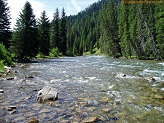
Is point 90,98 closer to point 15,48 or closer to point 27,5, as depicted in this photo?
point 15,48

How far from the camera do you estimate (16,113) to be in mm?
7941

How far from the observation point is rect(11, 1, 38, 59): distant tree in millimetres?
40216

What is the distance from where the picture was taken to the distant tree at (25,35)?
40.2 m

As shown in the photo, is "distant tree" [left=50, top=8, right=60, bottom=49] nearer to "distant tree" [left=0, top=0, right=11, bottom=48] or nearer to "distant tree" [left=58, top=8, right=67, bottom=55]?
→ "distant tree" [left=58, top=8, right=67, bottom=55]

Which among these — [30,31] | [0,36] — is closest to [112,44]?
[30,31]

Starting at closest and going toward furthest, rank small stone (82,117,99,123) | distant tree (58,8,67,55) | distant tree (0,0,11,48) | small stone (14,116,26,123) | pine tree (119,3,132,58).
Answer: small stone (14,116,26,123) < small stone (82,117,99,123) < distant tree (0,0,11,48) < pine tree (119,3,132,58) < distant tree (58,8,67,55)

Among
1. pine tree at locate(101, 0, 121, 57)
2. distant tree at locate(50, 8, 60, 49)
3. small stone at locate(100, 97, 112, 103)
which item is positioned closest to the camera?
small stone at locate(100, 97, 112, 103)

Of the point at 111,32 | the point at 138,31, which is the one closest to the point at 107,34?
the point at 111,32

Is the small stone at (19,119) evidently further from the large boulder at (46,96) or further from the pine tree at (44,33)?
the pine tree at (44,33)

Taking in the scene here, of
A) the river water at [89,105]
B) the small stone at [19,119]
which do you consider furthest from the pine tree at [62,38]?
the small stone at [19,119]

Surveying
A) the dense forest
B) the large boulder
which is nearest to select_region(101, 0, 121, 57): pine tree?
the dense forest

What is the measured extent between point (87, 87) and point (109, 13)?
62.8 metres

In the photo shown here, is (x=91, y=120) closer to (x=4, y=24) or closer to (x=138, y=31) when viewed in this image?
(x=4, y=24)

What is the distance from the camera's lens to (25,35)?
41312 millimetres
